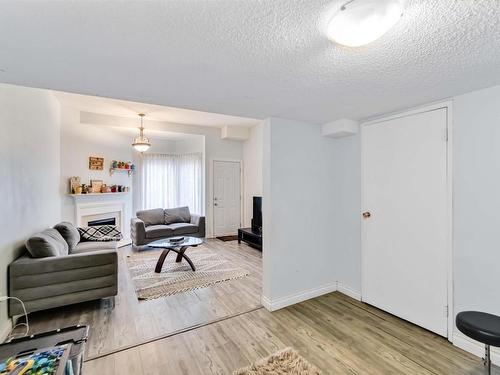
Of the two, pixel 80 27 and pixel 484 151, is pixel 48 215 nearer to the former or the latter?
pixel 80 27

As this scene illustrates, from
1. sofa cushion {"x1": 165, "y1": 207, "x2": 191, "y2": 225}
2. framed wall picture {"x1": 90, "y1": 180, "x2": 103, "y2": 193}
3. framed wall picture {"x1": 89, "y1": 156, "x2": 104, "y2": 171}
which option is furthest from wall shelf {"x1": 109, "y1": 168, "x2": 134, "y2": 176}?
sofa cushion {"x1": 165, "y1": 207, "x2": 191, "y2": 225}

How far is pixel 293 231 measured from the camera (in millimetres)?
2836

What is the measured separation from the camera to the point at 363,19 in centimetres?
99

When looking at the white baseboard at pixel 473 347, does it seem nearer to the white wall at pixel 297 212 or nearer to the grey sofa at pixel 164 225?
the white wall at pixel 297 212

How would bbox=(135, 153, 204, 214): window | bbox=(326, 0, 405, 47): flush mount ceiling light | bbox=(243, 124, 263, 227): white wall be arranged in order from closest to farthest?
bbox=(326, 0, 405, 47): flush mount ceiling light → bbox=(243, 124, 263, 227): white wall → bbox=(135, 153, 204, 214): window

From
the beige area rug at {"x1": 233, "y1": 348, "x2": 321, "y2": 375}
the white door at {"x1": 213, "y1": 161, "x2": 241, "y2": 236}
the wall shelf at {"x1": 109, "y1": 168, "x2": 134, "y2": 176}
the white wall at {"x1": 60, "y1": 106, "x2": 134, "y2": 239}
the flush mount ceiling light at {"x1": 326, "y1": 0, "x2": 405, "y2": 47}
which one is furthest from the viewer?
the white door at {"x1": 213, "y1": 161, "x2": 241, "y2": 236}

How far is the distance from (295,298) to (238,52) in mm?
2604

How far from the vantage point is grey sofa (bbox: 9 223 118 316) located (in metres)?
2.32

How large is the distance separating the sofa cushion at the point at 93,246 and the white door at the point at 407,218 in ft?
11.8

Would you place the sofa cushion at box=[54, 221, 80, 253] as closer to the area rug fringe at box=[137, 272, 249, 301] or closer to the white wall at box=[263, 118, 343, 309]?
the area rug fringe at box=[137, 272, 249, 301]

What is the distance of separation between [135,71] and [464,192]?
272 centimetres

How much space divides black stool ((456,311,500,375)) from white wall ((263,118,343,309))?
1.49 metres

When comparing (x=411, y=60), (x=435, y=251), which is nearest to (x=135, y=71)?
(x=411, y=60)

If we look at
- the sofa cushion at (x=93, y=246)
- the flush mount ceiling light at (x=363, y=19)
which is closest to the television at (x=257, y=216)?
the sofa cushion at (x=93, y=246)
